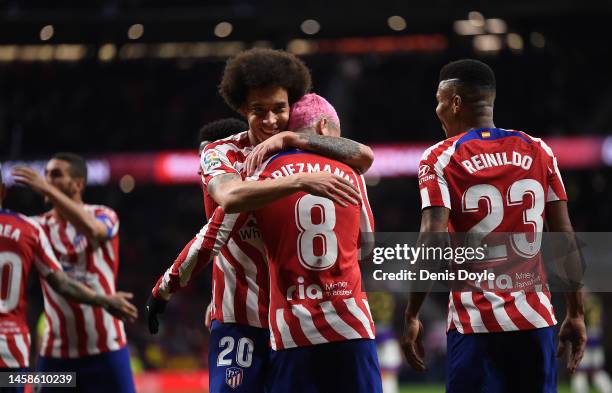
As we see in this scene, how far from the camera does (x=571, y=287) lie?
4.17 metres

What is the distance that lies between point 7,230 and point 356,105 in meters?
17.9

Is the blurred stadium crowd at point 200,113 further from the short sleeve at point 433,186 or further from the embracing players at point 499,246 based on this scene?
the short sleeve at point 433,186

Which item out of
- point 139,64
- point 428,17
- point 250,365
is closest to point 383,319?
point 428,17

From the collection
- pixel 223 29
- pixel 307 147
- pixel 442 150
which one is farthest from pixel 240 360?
pixel 223 29

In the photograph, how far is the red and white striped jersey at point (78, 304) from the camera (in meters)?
6.16

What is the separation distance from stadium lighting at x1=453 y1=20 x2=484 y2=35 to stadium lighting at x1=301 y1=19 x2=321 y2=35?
10.9ft

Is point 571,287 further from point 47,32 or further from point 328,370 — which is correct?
point 47,32

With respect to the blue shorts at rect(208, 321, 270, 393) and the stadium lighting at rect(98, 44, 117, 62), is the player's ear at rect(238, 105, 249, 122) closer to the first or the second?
the blue shorts at rect(208, 321, 270, 393)

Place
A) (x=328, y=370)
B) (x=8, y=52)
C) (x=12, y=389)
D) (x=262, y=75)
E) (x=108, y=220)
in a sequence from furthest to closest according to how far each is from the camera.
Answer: (x=8, y=52)
(x=108, y=220)
(x=12, y=389)
(x=262, y=75)
(x=328, y=370)

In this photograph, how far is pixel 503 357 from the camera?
3.98 meters

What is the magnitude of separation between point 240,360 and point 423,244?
1040 mm

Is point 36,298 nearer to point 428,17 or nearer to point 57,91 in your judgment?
point 57,91

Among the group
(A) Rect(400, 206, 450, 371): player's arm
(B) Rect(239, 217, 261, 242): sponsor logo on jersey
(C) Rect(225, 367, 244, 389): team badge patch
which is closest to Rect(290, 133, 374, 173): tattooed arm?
(A) Rect(400, 206, 450, 371): player's arm

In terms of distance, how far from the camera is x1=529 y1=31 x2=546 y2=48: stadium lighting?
21.9 m
